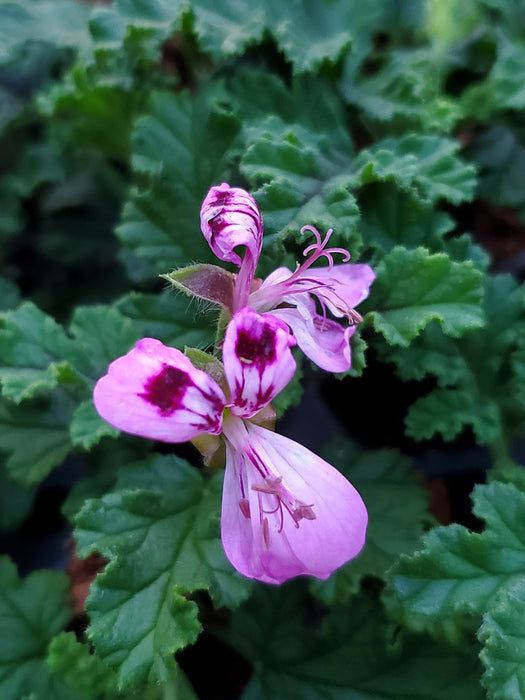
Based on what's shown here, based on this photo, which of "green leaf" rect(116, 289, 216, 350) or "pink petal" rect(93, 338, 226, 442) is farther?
"green leaf" rect(116, 289, 216, 350)

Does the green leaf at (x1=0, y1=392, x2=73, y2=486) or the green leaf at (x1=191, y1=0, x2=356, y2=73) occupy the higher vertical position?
the green leaf at (x1=191, y1=0, x2=356, y2=73)

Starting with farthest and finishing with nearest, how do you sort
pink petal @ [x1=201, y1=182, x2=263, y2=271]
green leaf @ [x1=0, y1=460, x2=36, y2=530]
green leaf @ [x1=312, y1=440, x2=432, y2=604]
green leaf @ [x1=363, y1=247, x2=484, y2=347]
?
green leaf @ [x1=0, y1=460, x2=36, y2=530], green leaf @ [x1=312, y1=440, x2=432, y2=604], green leaf @ [x1=363, y1=247, x2=484, y2=347], pink petal @ [x1=201, y1=182, x2=263, y2=271]

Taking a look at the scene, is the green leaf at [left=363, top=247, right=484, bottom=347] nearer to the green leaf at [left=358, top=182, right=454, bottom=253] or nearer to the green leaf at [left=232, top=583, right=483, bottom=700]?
the green leaf at [left=358, top=182, right=454, bottom=253]

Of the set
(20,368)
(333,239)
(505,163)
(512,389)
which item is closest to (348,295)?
(333,239)

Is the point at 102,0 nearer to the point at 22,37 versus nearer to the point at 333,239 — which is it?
the point at 22,37

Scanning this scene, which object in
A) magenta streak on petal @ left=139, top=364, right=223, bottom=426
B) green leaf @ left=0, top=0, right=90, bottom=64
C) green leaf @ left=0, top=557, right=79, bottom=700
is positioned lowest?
green leaf @ left=0, top=557, right=79, bottom=700

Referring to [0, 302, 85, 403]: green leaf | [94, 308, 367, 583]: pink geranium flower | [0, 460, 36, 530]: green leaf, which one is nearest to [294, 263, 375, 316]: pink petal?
[94, 308, 367, 583]: pink geranium flower
